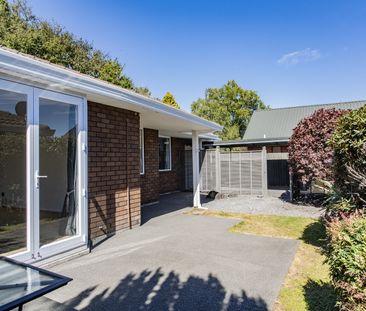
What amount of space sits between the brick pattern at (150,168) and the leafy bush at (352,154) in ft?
22.4

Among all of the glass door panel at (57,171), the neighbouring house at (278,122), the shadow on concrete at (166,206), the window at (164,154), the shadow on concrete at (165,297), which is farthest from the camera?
the neighbouring house at (278,122)

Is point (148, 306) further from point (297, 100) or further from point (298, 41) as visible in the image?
point (297, 100)

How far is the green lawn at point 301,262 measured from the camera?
304 centimetres

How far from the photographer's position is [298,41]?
13000 millimetres

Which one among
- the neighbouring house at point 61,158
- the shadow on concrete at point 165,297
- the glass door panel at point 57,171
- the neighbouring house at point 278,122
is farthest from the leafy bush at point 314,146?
the neighbouring house at point 278,122

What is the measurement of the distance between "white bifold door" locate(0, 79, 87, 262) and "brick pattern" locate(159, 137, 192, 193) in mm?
7663

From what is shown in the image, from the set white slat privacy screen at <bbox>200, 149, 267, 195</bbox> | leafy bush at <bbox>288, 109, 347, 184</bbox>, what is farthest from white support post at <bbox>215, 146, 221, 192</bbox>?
leafy bush at <bbox>288, 109, 347, 184</bbox>

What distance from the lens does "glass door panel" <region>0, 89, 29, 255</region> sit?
3723 mm

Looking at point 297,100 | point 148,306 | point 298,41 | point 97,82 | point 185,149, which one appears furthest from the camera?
point 297,100

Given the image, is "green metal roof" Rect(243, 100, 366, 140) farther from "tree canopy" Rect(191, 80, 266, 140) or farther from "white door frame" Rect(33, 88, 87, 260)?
"tree canopy" Rect(191, 80, 266, 140)

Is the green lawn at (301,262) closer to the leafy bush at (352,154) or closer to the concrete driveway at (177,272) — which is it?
the concrete driveway at (177,272)

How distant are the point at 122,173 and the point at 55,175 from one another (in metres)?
1.99

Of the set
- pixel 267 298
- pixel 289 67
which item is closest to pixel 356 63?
pixel 289 67

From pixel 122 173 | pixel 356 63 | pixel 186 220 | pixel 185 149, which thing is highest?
pixel 356 63
